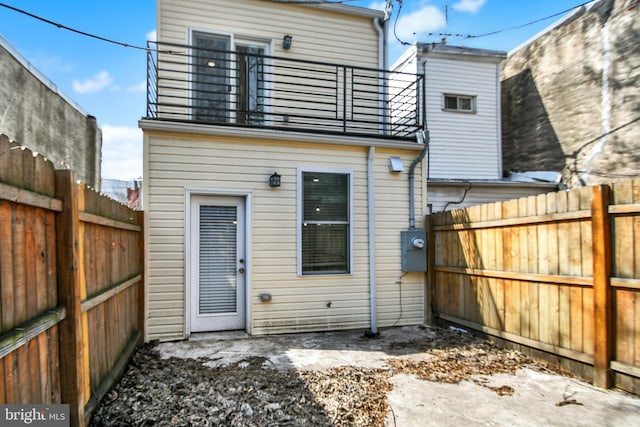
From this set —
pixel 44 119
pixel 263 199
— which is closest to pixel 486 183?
pixel 263 199

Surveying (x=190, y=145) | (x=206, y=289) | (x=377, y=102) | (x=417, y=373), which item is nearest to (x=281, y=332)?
(x=206, y=289)

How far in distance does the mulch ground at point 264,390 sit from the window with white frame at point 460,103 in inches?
280

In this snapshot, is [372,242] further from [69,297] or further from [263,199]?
[69,297]

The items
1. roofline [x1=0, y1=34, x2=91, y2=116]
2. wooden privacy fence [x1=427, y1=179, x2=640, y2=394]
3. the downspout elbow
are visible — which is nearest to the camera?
wooden privacy fence [x1=427, y1=179, x2=640, y2=394]

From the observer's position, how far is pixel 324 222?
5.62 metres

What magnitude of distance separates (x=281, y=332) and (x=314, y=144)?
2840mm

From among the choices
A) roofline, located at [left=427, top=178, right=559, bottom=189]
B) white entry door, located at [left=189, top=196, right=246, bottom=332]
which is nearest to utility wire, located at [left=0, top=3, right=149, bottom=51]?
white entry door, located at [left=189, top=196, right=246, bottom=332]

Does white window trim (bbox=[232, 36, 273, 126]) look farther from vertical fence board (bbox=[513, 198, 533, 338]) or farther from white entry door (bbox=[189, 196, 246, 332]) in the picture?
vertical fence board (bbox=[513, 198, 533, 338])

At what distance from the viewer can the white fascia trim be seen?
192 inches

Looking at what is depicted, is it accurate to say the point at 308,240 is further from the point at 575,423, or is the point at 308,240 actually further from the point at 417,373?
the point at 575,423

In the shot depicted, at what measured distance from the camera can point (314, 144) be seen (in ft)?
18.2

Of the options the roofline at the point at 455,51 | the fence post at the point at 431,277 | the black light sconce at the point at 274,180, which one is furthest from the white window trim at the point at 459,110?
the black light sconce at the point at 274,180
